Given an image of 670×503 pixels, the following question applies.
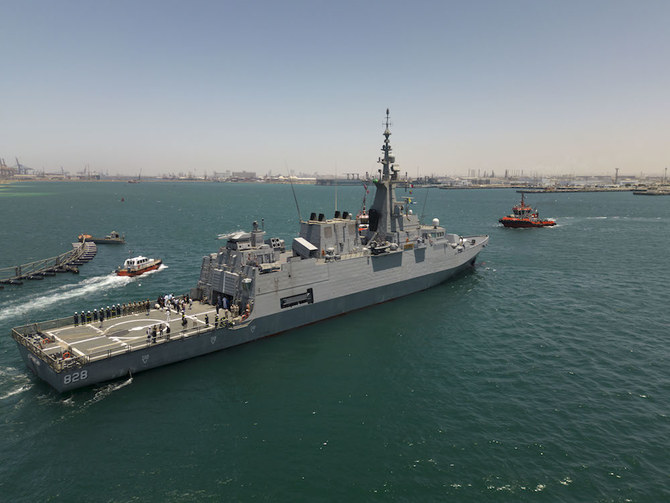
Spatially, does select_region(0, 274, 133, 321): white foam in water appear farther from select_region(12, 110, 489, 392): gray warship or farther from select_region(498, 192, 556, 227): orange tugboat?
select_region(498, 192, 556, 227): orange tugboat

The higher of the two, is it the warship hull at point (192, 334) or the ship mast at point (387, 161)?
the ship mast at point (387, 161)

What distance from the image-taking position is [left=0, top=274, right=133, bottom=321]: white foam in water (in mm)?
32759

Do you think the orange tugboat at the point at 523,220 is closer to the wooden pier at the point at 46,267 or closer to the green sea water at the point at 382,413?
the green sea water at the point at 382,413

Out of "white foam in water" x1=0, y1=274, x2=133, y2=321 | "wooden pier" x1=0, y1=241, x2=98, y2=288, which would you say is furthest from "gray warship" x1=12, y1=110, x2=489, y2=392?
"wooden pier" x1=0, y1=241, x2=98, y2=288

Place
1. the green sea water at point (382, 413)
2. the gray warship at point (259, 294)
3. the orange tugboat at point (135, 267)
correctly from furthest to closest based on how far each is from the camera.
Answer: the orange tugboat at point (135, 267) → the gray warship at point (259, 294) → the green sea water at point (382, 413)

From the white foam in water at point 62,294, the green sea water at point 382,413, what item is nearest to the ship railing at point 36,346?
the green sea water at point 382,413

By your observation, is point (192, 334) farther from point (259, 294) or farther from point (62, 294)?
point (62, 294)

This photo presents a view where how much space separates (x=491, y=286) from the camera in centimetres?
4081

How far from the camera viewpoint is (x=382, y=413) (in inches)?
769

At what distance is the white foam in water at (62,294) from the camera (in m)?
32.8

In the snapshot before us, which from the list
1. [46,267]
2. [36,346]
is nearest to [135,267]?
[46,267]

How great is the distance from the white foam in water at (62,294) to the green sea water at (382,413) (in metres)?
0.34

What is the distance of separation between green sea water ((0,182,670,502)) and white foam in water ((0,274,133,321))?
34 centimetres

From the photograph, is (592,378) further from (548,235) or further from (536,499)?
(548,235)
